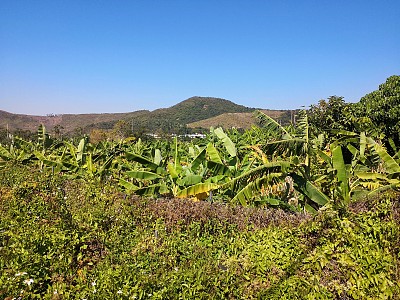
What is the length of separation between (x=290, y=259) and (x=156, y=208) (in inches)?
112

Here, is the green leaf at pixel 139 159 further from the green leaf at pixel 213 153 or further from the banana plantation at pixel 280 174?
the green leaf at pixel 213 153

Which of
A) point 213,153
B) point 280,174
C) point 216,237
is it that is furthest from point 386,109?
point 216,237

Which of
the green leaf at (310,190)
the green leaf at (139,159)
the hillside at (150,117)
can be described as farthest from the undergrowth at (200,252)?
the hillside at (150,117)

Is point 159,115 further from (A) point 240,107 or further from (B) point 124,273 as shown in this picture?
(B) point 124,273

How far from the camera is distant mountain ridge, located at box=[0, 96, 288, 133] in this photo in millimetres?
98688

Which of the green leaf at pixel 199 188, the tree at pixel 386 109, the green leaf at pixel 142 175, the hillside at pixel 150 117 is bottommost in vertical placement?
the green leaf at pixel 199 188

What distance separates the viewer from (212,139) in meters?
13.0

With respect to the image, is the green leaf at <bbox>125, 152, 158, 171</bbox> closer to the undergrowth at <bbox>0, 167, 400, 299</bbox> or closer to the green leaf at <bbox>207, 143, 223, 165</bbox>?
the undergrowth at <bbox>0, 167, 400, 299</bbox>

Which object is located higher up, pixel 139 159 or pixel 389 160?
pixel 389 160

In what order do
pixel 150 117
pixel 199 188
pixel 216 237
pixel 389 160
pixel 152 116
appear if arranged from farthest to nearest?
1. pixel 152 116
2. pixel 150 117
3. pixel 199 188
4. pixel 389 160
5. pixel 216 237

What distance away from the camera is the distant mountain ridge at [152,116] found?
324 ft

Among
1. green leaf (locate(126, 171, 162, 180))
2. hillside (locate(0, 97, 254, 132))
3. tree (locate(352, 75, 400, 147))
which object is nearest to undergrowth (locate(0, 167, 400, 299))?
green leaf (locate(126, 171, 162, 180))

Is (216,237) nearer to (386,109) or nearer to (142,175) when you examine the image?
(142,175)

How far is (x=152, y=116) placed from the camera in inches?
4254
